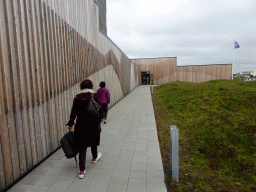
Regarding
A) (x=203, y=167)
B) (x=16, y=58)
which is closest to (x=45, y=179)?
(x=16, y=58)

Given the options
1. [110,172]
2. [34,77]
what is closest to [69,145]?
[110,172]

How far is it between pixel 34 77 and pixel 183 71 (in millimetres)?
34034

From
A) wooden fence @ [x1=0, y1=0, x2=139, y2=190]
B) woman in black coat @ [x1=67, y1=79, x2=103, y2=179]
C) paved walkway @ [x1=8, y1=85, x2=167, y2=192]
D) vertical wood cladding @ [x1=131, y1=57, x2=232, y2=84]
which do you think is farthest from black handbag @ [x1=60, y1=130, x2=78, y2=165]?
vertical wood cladding @ [x1=131, y1=57, x2=232, y2=84]

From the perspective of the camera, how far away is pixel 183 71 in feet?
114

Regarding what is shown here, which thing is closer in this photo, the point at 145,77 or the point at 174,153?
the point at 174,153

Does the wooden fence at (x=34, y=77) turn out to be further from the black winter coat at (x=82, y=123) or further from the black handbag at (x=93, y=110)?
the black handbag at (x=93, y=110)

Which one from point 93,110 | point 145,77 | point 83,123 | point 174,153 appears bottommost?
point 174,153

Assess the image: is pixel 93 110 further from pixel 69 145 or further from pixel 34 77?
pixel 34 77

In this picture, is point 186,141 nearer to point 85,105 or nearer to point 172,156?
point 172,156

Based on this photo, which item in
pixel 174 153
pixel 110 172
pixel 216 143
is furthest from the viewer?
pixel 216 143

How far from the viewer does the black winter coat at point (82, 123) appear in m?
3.01

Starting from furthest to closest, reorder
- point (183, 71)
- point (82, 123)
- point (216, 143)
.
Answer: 1. point (183, 71)
2. point (216, 143)
3. point (82, 123)

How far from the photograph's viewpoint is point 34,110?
3.49 meters

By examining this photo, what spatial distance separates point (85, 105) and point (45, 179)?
152 centimetres
